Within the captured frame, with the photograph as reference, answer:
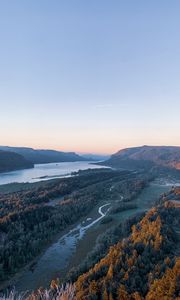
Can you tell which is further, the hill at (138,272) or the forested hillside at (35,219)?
the forested hillside at (35,219)

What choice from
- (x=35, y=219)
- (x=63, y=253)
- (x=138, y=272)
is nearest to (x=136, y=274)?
(x=138, y=272)

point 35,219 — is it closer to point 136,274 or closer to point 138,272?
point 138,272

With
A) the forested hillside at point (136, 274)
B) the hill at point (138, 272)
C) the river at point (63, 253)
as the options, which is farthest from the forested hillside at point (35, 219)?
the hill at point (138, 272)

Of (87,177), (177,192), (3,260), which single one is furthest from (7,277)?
(87,177)

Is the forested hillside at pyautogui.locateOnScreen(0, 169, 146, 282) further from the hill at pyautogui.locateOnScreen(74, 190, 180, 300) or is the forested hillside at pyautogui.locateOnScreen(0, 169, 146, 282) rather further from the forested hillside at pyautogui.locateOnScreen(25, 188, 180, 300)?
the hill at pyautogui.locateOnScreen(74, 190, 180, 300)

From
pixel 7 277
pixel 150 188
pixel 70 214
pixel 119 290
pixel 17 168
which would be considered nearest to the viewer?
pixel 119 290

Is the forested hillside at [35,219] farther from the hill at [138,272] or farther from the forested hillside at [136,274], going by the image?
the hill at [138,272]

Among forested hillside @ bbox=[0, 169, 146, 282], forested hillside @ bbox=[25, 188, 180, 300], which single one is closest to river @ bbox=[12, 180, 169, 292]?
forested hillside @ bbox=[0, 169, 146, 282]

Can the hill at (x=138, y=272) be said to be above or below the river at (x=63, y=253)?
above

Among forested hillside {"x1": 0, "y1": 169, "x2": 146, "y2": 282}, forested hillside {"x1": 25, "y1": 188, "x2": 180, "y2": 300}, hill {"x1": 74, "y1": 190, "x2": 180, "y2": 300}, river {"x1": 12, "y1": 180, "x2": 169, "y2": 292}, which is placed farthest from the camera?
forested hillside {"x1": 0, "y1": 169, "x2": 146, "y2": 282}

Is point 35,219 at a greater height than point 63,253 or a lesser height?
greater

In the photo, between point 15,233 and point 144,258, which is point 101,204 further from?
point 144,258
